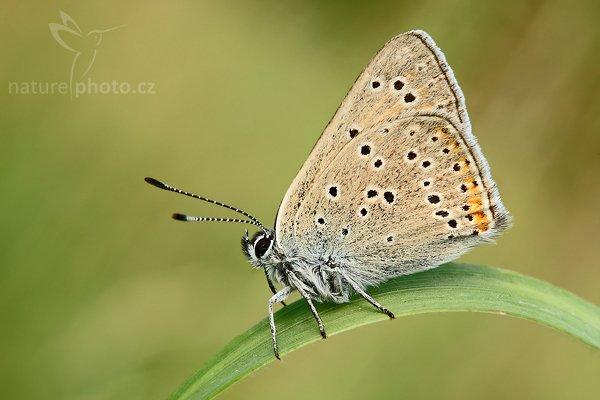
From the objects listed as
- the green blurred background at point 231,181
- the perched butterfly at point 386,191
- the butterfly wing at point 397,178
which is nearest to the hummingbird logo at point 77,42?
the green blurred background at point 231,181

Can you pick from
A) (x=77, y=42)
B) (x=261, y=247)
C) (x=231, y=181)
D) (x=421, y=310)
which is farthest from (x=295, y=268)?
(x=77, y=42)

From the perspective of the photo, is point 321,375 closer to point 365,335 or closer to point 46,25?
point 365,335

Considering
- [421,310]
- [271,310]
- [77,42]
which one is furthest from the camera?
[77,42]

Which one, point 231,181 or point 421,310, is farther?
point 231,181

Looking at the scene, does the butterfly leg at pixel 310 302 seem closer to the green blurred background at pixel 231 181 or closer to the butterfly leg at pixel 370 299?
the butterfly leg at pixel 370 299

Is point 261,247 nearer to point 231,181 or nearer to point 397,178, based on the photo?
point 397,178

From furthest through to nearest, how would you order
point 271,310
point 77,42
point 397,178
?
1. point 77,42
2. point 397,178
3. point 271,310
